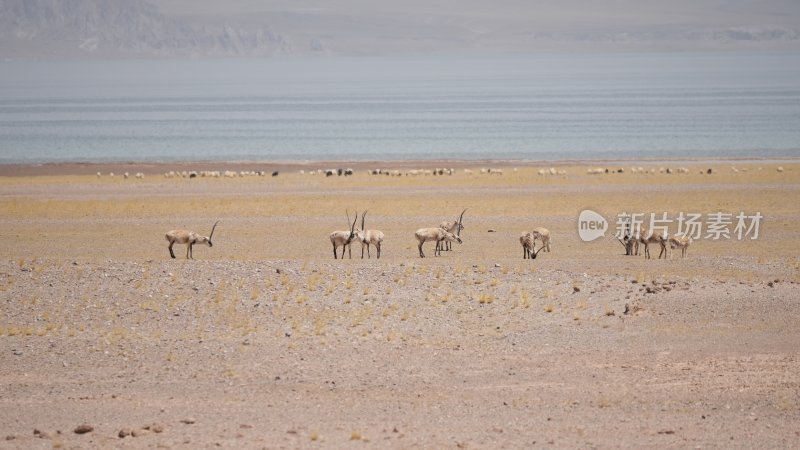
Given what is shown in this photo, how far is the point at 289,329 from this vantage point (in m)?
21.0

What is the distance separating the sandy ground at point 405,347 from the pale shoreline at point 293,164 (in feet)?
123

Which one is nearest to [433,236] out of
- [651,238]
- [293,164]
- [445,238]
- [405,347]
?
[445,238]

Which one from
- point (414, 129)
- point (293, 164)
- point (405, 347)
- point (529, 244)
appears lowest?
point (405, 347)

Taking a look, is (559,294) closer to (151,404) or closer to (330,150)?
(151,404)

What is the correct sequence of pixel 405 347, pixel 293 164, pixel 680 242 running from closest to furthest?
pixel 405 347
pixel 680 242
pixel 293 164

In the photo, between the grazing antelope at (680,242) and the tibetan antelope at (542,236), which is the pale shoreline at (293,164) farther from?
the grazing antelope at (680,242)

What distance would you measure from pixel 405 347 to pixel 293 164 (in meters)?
57.0

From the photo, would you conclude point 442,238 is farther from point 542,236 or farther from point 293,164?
point 293,164

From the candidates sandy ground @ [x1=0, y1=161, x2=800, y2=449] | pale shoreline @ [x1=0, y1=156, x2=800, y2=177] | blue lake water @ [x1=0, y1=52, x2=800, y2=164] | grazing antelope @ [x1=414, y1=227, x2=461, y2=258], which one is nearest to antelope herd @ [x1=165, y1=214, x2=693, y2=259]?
grazing antelope @ [x1=414, y1=227, x2=461, y2=258]

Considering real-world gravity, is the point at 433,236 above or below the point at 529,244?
above

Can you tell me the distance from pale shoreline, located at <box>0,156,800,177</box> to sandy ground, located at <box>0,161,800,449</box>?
37.3 metres

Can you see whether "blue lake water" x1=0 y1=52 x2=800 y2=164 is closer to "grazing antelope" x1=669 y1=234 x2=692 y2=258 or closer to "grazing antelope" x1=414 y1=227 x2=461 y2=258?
Result: "grazing antelope" x1=669 y1=234 x2=692 y2=258

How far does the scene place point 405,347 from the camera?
19.9 meters

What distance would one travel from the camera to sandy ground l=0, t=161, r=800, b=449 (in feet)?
51.0
